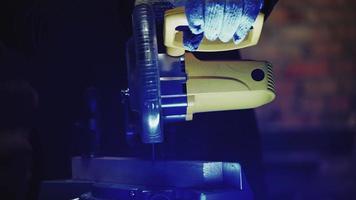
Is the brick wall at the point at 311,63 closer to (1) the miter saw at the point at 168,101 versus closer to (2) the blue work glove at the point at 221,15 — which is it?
(1) the miter saw at the point at 168,101

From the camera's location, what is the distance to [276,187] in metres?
1.25

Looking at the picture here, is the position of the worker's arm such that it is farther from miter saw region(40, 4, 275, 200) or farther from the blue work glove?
miter saw region(40, 4, 275, 200)

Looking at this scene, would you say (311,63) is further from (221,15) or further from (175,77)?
(221,15)

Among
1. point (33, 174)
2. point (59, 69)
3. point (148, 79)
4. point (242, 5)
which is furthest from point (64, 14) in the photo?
point (242, 5)

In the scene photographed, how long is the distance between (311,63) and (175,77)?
60cm

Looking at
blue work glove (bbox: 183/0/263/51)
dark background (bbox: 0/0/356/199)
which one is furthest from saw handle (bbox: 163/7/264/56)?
dark background (bbox: 0/0/356/199)

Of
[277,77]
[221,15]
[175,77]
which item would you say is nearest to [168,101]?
[175,77]

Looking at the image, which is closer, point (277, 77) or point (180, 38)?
point (180, 38)

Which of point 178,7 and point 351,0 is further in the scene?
point 351,0

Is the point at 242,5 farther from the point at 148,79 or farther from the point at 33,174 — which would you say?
the point at 33,174

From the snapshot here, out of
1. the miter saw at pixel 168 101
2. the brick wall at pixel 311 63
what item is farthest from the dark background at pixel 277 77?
the miter saw at pixel 168 101

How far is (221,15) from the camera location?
0.68m

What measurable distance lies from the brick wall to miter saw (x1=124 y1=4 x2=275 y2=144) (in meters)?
0.31

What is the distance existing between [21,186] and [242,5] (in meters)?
0.84
